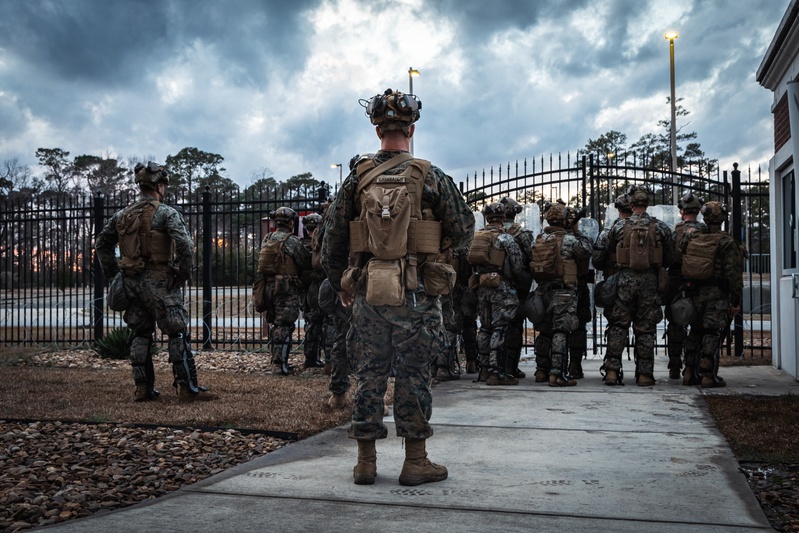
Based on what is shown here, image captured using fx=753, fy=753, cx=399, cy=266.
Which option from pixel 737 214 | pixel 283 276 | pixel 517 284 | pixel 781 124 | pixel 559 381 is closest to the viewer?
pixel 559 381

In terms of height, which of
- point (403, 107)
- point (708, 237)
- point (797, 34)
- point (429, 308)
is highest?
point (797, 34)

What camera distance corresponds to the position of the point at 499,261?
873cm

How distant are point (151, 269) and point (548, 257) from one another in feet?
14.2

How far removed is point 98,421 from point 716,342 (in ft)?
21.2

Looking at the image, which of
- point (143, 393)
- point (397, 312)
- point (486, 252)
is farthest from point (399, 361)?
point (486, 252)

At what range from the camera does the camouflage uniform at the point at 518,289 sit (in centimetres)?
902

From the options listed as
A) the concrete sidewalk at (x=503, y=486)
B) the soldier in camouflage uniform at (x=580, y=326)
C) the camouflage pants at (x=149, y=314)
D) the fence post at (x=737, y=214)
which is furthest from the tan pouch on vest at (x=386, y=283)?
the fence post at (x=737, y=214)

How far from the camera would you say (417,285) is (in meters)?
4.33

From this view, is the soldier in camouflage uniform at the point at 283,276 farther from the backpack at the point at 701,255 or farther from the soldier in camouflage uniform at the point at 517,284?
the backpack at the point at 701,255

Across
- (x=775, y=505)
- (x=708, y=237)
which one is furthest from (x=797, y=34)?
(x=775, y=505)

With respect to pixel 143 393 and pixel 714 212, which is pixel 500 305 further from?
pixel 143 393

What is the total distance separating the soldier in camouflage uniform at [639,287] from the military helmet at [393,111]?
182 inches

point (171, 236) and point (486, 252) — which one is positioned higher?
point (171, 236)

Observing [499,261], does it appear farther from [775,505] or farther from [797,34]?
[775,505]
